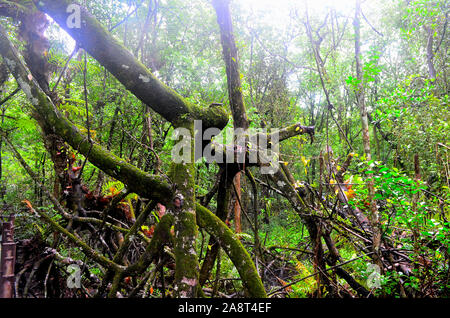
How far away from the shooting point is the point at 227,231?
280cm

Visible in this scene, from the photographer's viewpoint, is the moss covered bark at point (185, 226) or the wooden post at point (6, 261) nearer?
the wooden post at point (6, 261)

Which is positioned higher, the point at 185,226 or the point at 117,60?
the point at 117,60

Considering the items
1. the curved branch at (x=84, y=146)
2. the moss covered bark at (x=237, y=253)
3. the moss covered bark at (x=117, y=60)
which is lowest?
the moss covered bark at (x=237, y=253)

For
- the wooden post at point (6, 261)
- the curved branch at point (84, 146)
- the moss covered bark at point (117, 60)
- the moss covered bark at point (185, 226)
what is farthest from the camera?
the curved branch at point (84, 146)

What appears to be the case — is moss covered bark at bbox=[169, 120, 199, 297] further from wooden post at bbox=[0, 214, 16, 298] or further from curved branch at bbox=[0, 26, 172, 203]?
wooden post at bbox=[0, 214, 16, 298]

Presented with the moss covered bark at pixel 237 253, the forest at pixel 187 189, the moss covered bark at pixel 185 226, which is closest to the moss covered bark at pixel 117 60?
the forest at pixel 187 189

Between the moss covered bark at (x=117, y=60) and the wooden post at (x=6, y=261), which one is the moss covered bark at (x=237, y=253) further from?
the wooden post at (x=6, y=261)

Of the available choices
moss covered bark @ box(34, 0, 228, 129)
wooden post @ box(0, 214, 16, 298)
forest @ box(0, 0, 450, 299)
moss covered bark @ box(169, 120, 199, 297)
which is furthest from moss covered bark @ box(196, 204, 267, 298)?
wooden post @ box(0, 214, 16, 298)

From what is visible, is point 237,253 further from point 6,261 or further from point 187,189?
point 6,261

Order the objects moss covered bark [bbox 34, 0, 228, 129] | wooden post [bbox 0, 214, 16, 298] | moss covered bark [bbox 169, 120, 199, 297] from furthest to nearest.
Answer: moss covered bark [bbox 34, 0, 228, 129] < moss covered bark [bbox 169, 120, 199, 297] < wooden post [bbox 0, 214, 16, 298]

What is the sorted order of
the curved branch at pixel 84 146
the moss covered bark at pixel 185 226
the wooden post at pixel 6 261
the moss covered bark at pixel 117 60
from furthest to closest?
the curved branch at pixel 84 146
the moss covered bark at pixel 117 60
the moss covered bark at pixel 185 226
the wooden post at pixel 6 261

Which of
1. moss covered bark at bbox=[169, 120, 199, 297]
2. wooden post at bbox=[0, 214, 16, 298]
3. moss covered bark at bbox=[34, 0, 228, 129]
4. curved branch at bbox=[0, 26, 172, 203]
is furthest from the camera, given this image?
curved branch at bbox=[0, 26, 172, 203]

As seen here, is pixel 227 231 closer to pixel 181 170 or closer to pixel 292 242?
pixel 181 170

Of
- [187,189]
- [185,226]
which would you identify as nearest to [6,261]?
[185,226]
